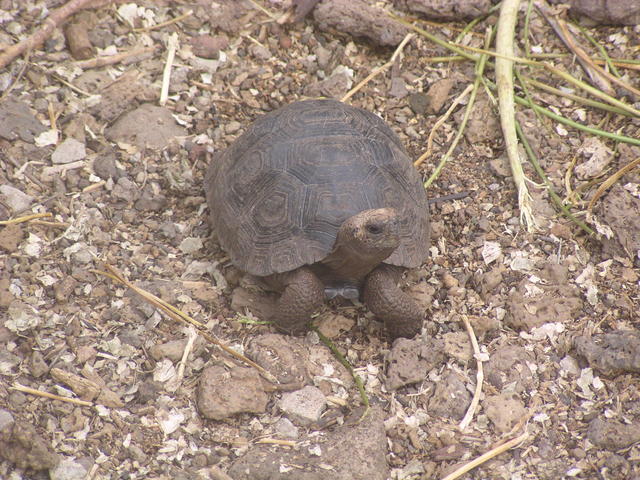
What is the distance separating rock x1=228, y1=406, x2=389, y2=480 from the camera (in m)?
2.96

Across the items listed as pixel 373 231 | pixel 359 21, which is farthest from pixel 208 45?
pixel 373 231

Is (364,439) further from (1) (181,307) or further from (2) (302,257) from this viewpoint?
(1) (181,307)

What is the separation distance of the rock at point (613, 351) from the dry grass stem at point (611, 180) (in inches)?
34.0

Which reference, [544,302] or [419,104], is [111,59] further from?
[544,302]

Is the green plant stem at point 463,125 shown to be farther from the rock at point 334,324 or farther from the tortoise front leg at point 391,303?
the rock at point 334,324

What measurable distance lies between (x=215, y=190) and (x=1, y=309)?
48.6 inches

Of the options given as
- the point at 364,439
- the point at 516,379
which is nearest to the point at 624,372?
the point at 516,379

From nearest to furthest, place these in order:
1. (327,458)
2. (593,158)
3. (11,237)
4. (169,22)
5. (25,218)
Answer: (327,458)
(11,237)
(25,218)
(593,158)
(169,22)

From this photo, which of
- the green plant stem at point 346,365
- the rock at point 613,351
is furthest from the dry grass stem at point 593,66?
the green plant stem at point 346,365

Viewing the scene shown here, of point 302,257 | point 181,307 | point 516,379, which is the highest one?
point 302,257

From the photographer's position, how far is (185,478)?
293 cm

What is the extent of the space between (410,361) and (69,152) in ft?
7.61

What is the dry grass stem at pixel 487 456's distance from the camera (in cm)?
304

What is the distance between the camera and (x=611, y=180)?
13.4 feet
